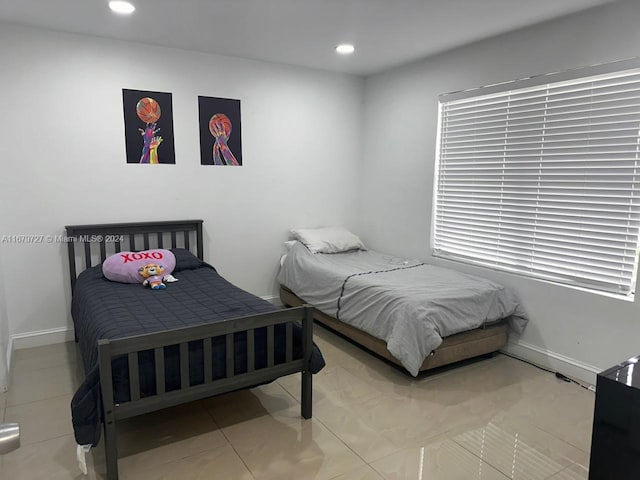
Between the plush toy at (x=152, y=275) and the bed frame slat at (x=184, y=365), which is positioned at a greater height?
the plush toy at (x=152, y=275)

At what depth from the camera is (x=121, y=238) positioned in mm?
3639


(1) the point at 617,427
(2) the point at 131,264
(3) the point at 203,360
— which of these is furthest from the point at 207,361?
(1) the point at 617,427

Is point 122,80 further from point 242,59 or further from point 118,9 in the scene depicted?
point 242,59

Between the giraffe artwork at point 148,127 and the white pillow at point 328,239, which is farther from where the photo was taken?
the white pillow at point 328,239

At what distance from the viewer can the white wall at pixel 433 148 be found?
2.75 meters

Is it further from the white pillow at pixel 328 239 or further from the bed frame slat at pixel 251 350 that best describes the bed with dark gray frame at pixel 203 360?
the white pillow at pixel 328 239

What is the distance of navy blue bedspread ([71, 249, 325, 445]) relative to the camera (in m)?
1.91

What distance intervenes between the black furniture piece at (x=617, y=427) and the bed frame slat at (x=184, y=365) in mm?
1688

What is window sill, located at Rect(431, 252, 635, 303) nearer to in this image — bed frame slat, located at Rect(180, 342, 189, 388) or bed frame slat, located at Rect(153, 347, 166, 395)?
bed frame slat, located at Rect(180, 342, 189, 388)

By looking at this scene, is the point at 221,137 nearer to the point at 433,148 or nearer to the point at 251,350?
the point at 433,148

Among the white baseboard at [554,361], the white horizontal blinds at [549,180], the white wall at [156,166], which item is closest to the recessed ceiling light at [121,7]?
the white wall at [156,166]

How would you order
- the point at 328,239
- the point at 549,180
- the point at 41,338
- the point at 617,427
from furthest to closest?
1. the point at 328,239
2. the point at 41,338
3. the point at 549,180
4. the point at 617,427

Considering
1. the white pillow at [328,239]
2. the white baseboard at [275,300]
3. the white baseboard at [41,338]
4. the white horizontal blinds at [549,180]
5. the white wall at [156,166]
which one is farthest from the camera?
the white baseboard at [275,300]

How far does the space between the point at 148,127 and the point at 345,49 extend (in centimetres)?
180
